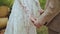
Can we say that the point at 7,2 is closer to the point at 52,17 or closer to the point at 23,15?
the point at 23,15

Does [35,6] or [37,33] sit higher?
[35,6]

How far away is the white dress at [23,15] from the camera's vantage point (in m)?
1.07

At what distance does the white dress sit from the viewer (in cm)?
107

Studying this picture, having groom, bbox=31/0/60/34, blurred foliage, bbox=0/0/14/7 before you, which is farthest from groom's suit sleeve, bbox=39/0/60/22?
blurred foliage, bbox=0/0/14/7

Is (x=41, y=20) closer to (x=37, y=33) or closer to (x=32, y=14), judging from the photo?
(x=32, y=14)

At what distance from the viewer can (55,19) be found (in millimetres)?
806

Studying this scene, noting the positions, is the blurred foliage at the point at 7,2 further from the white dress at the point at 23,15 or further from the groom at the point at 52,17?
the groom at the point at 52,17

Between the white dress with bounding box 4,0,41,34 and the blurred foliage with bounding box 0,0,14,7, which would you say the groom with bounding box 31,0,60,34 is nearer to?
the white dress with bounding box 4,0,41,34

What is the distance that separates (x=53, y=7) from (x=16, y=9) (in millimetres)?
384

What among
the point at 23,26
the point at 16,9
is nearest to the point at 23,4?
the point at 16,9

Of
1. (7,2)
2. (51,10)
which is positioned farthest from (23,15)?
(51,10)

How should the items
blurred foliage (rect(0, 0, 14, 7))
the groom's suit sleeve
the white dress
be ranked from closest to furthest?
1. the groom's suit sleeve
2. the white dress
3. blurred foliage (rect(0, 0, 14, 7))

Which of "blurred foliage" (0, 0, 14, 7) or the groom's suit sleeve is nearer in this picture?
the groom's suit sleeve

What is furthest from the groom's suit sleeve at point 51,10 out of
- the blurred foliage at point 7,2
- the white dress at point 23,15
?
the blurred foliage at point 7,2
